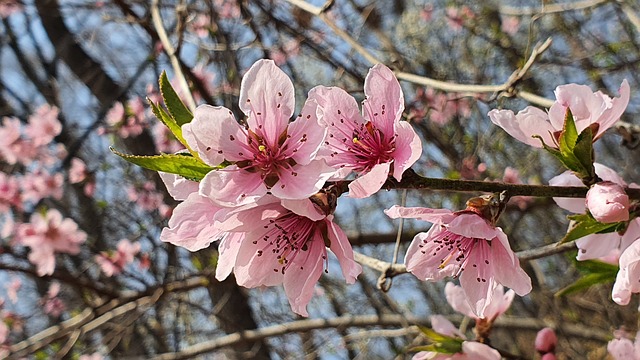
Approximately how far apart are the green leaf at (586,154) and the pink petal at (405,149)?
0.27 meters

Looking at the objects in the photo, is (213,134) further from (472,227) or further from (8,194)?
(8,194)

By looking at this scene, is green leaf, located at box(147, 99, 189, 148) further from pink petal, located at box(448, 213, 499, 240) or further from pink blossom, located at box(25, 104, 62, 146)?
pink blossom, located at box(25, 104, 62, 146)

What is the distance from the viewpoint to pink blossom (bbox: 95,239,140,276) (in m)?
4.07

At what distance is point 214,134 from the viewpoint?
38.0 inches

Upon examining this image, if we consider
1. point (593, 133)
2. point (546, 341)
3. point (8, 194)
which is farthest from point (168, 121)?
point (8, 194)

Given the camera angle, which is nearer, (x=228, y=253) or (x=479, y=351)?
(x=228, y=253)

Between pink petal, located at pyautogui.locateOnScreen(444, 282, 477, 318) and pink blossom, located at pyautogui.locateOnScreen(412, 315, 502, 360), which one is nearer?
pink blossom, located at pyautogui.locateOnScreen(412, 315, 502, 360)

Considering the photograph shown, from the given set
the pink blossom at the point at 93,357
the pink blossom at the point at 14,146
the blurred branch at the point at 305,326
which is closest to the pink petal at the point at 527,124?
the blurred branch at the point at 305,326

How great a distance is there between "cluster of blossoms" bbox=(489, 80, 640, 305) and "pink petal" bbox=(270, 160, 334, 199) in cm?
37

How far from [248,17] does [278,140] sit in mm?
1745

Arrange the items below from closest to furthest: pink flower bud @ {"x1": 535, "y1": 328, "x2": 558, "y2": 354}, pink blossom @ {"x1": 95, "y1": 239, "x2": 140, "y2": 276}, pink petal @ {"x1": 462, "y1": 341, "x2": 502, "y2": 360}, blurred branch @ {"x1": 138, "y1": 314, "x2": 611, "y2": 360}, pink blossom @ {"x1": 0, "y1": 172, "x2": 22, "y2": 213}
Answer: pink petal @ {"x1": 462, "y1": 341, "x2": 502, "y2": 360} < pink flower bud @ {"x1": 535, "y1": 328, "x2": 558, "y2": 354} < blurred branch @ {"x1": 138, "y1": 314, "x2": 611, "y2": 360} < pink blossom @ {"x1": 95, "y1": 239, "x2": 140, "y2": 276} < pink blossom @ {"x1": 0, "y1": 172, "x2": 22, "y2": 213}

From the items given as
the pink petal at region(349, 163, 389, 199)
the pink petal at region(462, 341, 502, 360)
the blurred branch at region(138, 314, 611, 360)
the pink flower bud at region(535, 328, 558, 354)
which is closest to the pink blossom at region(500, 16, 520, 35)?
the blurred branch at region(138, 314, 611, 360)

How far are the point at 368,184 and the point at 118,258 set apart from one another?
143 inches

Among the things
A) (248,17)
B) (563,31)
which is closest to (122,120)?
(248,17)
